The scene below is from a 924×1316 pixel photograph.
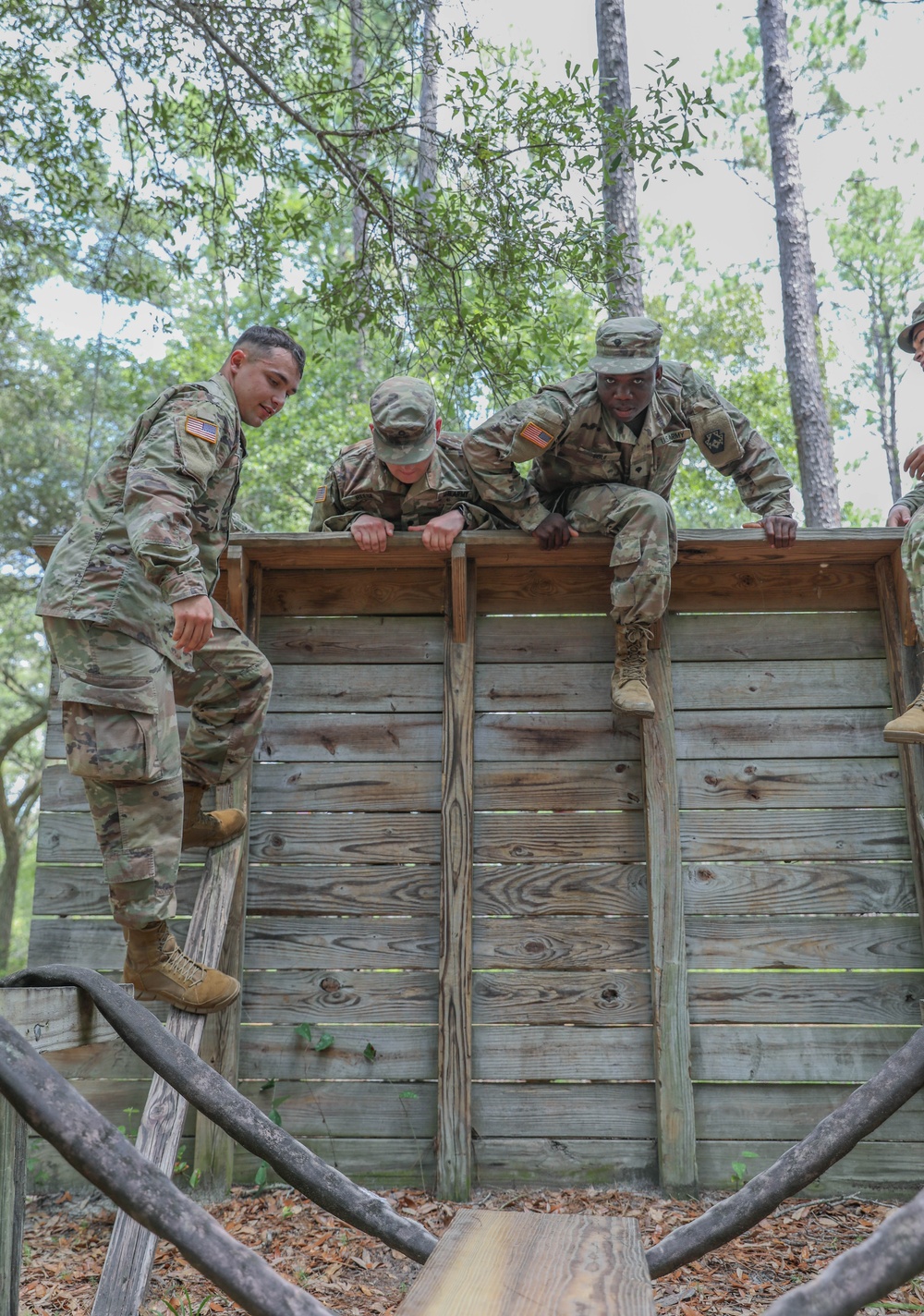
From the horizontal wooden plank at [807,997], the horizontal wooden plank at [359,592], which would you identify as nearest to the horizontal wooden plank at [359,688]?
the horizontal wooden plank at [359,592]

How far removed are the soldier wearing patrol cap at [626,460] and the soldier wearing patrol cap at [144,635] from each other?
48.0 inches

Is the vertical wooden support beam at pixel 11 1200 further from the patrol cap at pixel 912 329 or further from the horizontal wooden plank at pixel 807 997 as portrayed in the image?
the patrol cap at pixel 912 329

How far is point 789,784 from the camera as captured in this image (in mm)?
4641

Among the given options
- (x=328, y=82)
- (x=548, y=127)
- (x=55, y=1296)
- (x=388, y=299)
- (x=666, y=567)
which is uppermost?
(x=328, y=82)

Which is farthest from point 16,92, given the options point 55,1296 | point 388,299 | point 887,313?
point 887,313

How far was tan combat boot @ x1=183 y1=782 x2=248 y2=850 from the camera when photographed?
13.1ft

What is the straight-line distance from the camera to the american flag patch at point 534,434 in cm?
434

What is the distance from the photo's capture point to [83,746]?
336 cm

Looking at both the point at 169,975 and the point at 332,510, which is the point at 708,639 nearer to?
the point at 332,510

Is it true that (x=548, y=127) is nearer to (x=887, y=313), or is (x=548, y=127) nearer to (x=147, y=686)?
(x=147, y=686)

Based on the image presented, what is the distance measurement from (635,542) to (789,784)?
136cm

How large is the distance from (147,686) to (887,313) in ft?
66.6

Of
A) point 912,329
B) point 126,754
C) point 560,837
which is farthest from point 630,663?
point 126,754

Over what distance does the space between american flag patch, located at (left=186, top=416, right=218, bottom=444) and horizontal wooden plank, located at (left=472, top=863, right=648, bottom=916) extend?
221 centimetres
